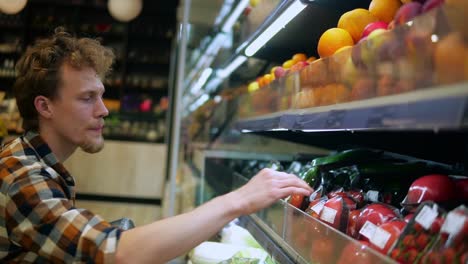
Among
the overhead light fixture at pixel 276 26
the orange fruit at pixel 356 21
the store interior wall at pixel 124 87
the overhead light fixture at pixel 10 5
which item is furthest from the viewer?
the store interior wall at pixel 124 87

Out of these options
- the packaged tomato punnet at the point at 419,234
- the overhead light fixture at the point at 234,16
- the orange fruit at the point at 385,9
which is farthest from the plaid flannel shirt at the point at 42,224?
the overhead light fixture at the point at 234,16

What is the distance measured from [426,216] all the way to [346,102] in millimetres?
310

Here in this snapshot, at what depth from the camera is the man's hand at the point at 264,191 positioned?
1.10 m

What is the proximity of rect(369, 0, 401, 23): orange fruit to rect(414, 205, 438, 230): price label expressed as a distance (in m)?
0.60

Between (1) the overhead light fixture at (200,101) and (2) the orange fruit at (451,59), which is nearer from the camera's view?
(2) the orange fruit at (451,59)

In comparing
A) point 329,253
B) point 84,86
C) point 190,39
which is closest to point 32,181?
point 84,86

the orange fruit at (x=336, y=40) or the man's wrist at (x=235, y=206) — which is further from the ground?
the orange fruit at (x=336, y=40)

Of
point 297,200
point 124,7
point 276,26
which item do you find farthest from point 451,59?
point 124,7

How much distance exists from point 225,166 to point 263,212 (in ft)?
4.33

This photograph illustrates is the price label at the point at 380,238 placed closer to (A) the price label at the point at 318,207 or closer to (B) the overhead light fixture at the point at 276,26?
(A) the price label at the point at 318,207

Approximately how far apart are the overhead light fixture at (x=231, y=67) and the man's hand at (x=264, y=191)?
1.79 m

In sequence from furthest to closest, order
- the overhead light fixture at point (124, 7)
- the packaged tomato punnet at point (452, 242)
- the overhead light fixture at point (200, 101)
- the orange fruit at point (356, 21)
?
the overhead light fixture at point (124, 7), the overhead light fixture at point (200, 101), the orange fruit at point (356, 21), the packaged tomato punnet at point (452, 242)

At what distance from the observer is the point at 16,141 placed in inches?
51.0

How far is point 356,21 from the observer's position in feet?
4.34
